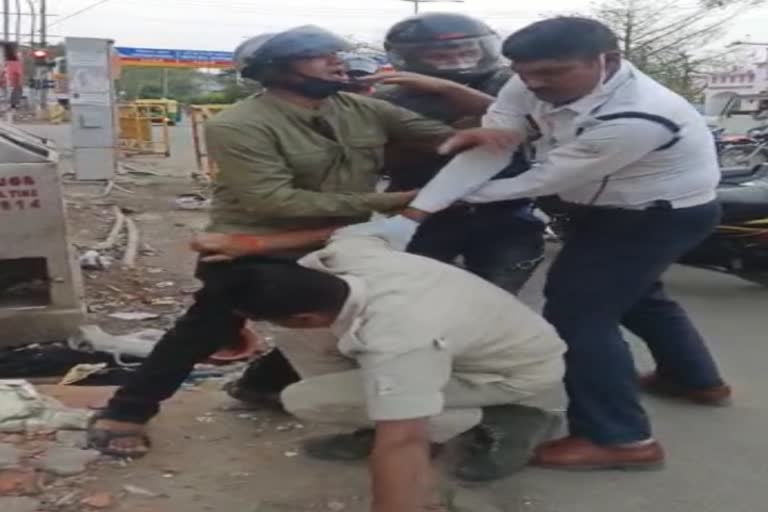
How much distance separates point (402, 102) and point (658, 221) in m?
1.00

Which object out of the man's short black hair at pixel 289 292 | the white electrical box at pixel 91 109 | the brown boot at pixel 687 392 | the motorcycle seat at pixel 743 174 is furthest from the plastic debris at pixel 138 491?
the white electrical box at pixel 91 109

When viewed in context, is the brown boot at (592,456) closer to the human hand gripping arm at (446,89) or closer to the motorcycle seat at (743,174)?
the human hand gripping arm at (446,89)

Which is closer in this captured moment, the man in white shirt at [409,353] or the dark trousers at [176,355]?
the man in white shirt at [409,353]

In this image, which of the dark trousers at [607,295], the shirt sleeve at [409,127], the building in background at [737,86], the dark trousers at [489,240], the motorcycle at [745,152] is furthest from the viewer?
the building in background at [737,86]

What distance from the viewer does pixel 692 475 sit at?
13.4ft

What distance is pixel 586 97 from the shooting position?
3.72 meters

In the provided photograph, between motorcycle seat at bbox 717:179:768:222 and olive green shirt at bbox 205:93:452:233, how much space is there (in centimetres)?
410

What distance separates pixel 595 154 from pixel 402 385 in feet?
3.33

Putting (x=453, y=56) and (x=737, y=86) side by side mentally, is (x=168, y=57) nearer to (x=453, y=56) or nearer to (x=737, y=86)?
(x=737, y=86)

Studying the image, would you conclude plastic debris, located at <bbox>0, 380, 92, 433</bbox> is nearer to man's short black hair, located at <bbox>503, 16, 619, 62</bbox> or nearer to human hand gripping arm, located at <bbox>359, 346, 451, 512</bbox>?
human hand gripping arm, located at <bbox>359, 346, 451, 512</bbox>

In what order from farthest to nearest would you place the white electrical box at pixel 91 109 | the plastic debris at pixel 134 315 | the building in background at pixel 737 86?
the building in background at pixel 737 86 < the white electrical box at pixel 91 109 < the plastic debris at pixel 134 315

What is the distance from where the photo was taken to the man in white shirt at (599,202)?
372cm

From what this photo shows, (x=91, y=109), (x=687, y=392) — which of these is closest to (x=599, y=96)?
(x=687, y=392)

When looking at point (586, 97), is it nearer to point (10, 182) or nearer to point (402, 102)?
point (402, 102)
